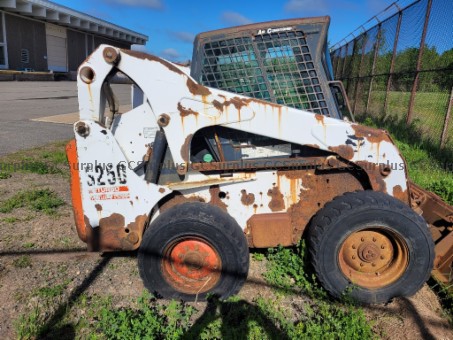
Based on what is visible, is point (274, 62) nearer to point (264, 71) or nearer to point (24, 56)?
point (264, 71)

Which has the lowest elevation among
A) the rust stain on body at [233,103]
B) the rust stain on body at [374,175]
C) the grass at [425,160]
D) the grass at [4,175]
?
the grass at [4,175]

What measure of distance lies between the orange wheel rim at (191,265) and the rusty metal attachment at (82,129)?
41.8 inches

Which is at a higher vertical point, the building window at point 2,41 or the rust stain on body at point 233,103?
the building window at point 2,41

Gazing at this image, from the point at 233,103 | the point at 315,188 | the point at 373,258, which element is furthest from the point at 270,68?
the point at 373,258

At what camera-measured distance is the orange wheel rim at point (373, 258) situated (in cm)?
298

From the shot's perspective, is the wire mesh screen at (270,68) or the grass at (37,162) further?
the grass at (37,162)

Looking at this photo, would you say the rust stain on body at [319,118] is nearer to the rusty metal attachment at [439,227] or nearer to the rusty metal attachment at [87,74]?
the rusty metal attachment at [439,227]

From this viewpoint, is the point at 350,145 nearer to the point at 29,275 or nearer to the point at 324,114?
the point at 324,114

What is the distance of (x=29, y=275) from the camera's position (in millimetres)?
3418

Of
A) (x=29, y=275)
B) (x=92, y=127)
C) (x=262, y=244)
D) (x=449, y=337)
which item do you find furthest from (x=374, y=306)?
(x=29, y=275)

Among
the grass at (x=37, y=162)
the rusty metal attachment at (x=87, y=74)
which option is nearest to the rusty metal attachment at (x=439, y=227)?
the rusty metal attachment at (x=87, y=74)

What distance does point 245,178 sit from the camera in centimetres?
306

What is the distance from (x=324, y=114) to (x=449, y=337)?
192cm

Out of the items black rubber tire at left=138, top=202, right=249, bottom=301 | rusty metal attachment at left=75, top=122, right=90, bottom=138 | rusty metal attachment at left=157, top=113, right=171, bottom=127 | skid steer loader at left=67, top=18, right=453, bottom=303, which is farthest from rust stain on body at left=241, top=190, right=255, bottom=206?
rusty metal attachment at left=75, top=122, right=90, bottom=138
